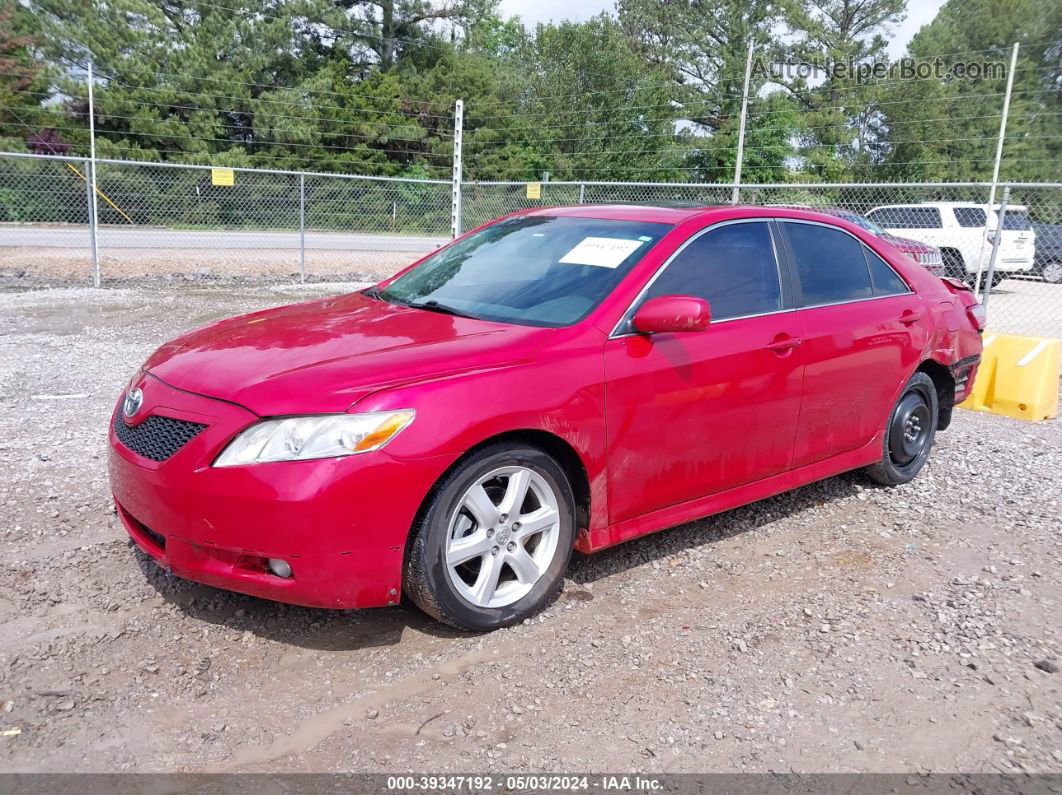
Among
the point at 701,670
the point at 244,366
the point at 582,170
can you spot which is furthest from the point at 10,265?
the point at 582,170

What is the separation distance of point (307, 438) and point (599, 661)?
53.6 inches

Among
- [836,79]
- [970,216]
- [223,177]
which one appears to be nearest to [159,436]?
[223,177]

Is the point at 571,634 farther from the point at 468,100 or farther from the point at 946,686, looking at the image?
the point at 468,100

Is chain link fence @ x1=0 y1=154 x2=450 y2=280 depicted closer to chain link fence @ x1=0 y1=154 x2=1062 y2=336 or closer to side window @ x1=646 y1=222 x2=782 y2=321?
chain link fence @ x1=0 y1=154 x2=1062 y2=336

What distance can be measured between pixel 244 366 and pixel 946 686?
9.31ft

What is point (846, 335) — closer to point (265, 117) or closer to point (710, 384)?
point (710, 384)

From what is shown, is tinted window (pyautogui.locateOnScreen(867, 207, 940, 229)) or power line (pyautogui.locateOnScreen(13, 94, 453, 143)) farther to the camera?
power line (pyautogui.locateOnScreen(13, 94, 453, 143))

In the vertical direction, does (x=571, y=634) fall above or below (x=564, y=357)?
below

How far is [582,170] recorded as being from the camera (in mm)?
36469

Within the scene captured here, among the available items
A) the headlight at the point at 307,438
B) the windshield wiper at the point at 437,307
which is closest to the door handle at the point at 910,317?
the windshield wiper at the point at 437,307

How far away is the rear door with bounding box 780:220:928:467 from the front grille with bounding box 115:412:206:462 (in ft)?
9.32

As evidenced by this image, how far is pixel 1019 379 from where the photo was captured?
7.20 metres

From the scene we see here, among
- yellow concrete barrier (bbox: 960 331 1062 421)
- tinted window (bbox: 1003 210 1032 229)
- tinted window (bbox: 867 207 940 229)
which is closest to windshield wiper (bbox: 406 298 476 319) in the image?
yellow concrete barrier (bbox: 960 331 1062 421)

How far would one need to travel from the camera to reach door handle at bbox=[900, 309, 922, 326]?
15.8 feet
